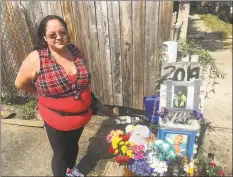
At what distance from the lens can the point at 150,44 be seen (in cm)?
353

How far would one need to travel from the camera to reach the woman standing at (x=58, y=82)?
2.32 meters

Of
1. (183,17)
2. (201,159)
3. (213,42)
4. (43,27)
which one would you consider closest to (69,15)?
(43,27)

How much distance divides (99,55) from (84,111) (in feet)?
4.49

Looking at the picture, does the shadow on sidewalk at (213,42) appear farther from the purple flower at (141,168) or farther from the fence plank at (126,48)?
the purple flower at (141,168)

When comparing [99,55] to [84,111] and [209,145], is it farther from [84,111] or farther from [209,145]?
[209,145]

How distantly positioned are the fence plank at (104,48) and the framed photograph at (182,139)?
1216 millimetres

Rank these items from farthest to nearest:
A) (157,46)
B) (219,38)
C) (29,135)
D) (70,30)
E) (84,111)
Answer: (219,38)
(29,135)
(70,30)
(157,46)
(84,111)

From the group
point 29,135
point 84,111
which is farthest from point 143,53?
point 29,135

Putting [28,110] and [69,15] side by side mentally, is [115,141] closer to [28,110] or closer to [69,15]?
[69,15]

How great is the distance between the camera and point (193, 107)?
3182 millimetres

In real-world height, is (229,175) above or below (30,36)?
below

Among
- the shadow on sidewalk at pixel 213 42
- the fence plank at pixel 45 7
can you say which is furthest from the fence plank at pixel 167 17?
the shadow on sidewalk at pixel 213 42

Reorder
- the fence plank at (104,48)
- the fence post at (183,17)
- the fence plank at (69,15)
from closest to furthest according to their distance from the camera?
the fence plank at (104,48) < the fence plank at (69,15) < the fence post at (183,17)

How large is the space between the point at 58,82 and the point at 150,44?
158cm
